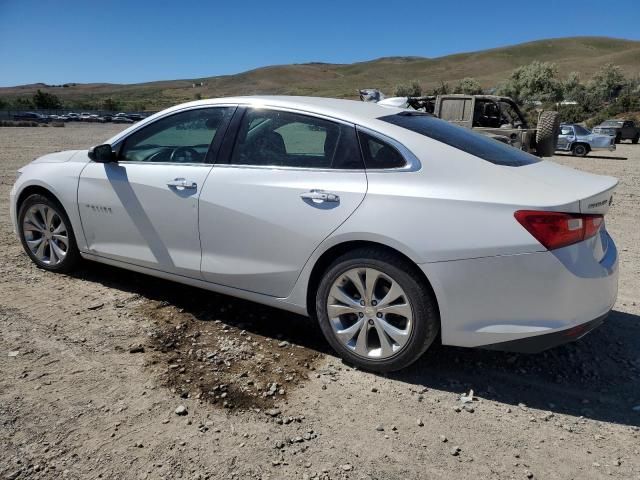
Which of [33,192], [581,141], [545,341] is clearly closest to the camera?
[545,341]

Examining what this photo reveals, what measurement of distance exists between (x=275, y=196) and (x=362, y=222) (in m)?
0.64

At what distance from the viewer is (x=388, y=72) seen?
158250 mm

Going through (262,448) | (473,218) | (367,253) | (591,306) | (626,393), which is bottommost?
(626,393)

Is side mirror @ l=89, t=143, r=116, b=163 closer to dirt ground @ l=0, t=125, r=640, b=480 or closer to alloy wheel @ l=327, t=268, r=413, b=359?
dirt ground @ l=0, t=125, r=640, b=480

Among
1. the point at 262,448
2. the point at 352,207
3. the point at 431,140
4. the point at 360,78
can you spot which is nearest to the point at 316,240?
the point at 352,207

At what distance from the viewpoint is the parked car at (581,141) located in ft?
71.4

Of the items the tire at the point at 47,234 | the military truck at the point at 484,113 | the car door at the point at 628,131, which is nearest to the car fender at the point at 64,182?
the tire at the point at 47,234

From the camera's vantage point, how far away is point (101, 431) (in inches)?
103

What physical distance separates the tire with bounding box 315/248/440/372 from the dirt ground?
164 millimetres

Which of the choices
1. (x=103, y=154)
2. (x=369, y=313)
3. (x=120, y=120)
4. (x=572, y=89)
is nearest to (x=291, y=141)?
(x=369, y=313)

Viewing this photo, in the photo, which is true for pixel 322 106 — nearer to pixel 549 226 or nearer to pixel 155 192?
pixel 155 192

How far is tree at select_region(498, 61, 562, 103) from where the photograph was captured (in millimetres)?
67062

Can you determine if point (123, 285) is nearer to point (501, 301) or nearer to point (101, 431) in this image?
point (101, 431)

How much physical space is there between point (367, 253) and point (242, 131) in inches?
51.7
